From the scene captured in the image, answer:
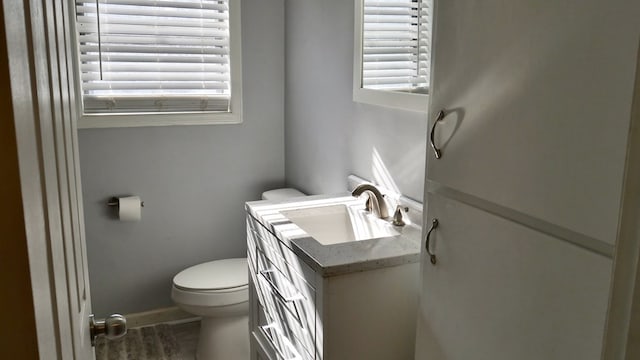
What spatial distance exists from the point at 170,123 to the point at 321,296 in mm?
1773

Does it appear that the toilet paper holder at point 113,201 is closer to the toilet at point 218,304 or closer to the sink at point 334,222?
the toilet at point 218,304

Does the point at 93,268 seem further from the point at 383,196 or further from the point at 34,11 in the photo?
the point at 34,11

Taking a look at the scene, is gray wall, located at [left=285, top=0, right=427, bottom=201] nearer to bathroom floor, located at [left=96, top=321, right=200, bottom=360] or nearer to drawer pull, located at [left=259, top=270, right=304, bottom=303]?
drawer pull, located at [left=259, top=270, right=304, bottom=303]

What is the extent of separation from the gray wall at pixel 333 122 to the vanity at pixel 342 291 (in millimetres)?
265

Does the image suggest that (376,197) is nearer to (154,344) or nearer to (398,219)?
(398,219)

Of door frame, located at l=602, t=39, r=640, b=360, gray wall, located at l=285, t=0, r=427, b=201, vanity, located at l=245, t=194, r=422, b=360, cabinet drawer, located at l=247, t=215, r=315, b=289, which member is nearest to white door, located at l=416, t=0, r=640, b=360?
door frame, located at l=602, t=39, r=640, b=360

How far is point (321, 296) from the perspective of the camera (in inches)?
65.0

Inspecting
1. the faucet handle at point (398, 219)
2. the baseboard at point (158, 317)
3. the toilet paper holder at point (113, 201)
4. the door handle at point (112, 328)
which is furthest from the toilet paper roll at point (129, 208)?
the door handle at point (112, 328)

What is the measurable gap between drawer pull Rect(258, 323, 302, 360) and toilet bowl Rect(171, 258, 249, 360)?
38cm

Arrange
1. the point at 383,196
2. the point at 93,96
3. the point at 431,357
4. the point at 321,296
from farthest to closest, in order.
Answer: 1. the point at 93,96
2. the point at 383,196
3. the point at 321,296
4. the point at 431,357

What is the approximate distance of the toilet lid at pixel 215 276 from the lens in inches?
105

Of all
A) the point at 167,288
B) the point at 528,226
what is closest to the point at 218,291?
the point at 167,288

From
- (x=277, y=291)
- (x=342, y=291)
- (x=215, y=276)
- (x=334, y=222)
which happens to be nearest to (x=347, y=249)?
(x=342, y=291)

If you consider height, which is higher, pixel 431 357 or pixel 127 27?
pixel 127 27
